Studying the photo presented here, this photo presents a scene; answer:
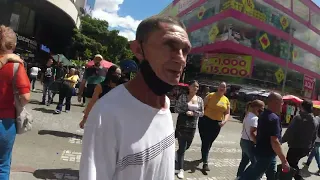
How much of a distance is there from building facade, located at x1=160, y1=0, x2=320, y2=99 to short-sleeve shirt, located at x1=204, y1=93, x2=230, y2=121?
25.6 metres

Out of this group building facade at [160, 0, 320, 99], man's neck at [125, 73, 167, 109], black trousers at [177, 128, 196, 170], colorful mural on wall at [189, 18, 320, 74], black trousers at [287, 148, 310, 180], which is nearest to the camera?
man's neck at [125, 73, 167, 109]

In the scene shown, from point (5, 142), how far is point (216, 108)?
14.4ft

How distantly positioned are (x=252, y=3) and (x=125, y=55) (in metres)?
22.9

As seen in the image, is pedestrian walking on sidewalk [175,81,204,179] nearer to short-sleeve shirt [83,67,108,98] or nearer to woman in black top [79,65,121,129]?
woman in black top [79,65,121,129]

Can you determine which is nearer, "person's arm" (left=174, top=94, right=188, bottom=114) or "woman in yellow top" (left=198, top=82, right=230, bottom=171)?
"person's arm" (left=174, top=94, right=188, bottom=114)

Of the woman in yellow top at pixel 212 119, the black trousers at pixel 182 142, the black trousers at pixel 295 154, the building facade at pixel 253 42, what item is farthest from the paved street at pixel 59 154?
the building facade at pixel 253 42

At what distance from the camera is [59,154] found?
5.88 meters

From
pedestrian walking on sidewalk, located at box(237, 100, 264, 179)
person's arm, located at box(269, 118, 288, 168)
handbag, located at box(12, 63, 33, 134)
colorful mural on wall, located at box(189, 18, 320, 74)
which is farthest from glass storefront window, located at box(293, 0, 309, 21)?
handbag, located at box(12, 63, 33, 134)

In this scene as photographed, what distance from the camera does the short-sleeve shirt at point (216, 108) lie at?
6375 millimetres

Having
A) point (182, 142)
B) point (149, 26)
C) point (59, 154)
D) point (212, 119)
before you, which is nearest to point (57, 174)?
point (59, 154)

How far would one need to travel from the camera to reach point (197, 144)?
8.98 m

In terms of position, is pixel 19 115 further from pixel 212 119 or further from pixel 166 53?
pixel 212 119

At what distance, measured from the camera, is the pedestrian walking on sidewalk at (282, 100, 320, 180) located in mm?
5992

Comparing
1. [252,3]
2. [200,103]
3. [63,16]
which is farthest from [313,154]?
[252,3]
